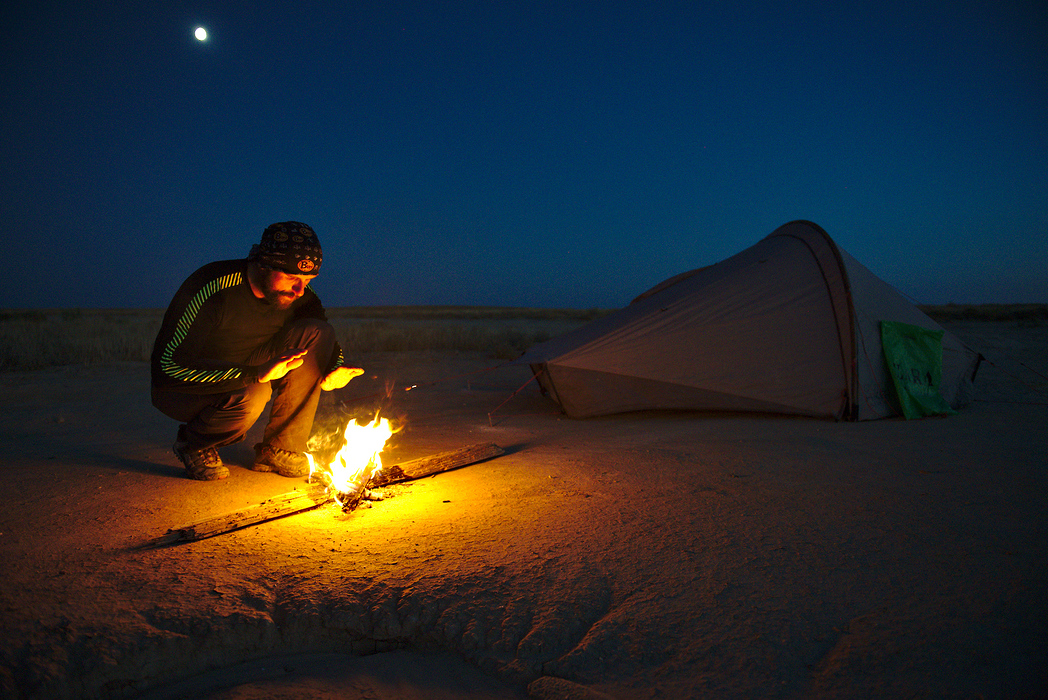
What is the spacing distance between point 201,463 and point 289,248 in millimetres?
1308

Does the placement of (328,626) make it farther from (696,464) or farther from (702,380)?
(702,380)

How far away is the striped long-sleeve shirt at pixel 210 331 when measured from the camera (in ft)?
9.55

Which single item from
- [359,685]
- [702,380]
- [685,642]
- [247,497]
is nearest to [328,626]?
[359,685]

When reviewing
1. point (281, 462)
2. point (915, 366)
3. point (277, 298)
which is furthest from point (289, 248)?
point (915, 366)

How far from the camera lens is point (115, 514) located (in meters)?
2.64

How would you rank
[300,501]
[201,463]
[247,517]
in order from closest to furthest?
[247,517]
[300,501]
[201,463]

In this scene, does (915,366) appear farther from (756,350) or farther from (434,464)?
(434,464)

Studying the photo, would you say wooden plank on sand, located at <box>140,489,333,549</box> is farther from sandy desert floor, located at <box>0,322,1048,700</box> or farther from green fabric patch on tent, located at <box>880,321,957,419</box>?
green fabric patch on tent, located at <box>880,321,957,419</box>

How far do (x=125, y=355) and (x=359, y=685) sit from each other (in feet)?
33.0

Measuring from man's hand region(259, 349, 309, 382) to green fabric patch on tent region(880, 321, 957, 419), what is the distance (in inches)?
178

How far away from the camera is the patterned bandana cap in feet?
9.80

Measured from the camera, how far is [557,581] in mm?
1996

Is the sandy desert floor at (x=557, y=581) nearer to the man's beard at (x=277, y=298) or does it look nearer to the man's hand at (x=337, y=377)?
the man's hand at (x=337, y=377)

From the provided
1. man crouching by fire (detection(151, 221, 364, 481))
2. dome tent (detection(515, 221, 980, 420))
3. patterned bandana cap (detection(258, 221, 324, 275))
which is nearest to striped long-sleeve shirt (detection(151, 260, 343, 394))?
man crouching by fire (detection(151, 221, 364, 481))
